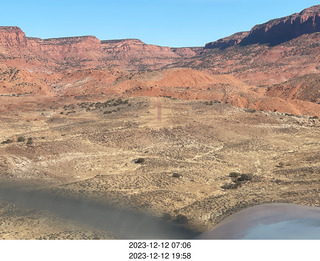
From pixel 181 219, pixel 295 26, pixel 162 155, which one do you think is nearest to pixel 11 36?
pixel 295 26

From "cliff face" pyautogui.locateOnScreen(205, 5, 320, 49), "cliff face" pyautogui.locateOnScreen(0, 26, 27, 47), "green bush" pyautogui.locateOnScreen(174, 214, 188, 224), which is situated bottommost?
"green bush" pyautogui.locateOnScreen(174, 214, 188, 224)

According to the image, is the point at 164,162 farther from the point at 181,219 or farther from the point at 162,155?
the point at 181,219

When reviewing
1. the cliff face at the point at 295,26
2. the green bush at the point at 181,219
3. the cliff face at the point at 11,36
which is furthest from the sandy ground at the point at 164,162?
the cliff face at the point at 295,26

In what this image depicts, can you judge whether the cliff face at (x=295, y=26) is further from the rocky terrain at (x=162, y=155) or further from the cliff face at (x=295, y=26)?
the rocky terrain at (x=162, y=155)

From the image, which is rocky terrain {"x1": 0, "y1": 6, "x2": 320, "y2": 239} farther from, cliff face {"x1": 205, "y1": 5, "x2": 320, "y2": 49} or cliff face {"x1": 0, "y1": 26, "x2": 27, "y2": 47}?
cliff face {"x1": 205, "y1": 5, "x2": 320, "y2": 49}

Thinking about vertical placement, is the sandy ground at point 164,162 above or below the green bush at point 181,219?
above

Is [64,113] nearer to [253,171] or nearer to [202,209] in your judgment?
[253,171]

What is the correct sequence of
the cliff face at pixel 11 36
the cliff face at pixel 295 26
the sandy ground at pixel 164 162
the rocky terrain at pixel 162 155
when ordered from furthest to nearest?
the cliff face at pixel 295 26
the cliff face at pixel 11 36
the rocky terrain at pixel 162 155
the sandy ground at pixel 164 162

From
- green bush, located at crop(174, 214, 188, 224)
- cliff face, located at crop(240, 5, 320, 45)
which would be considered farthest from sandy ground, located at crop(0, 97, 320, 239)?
cliff face, located at crop(240, 5, 320, 45)
